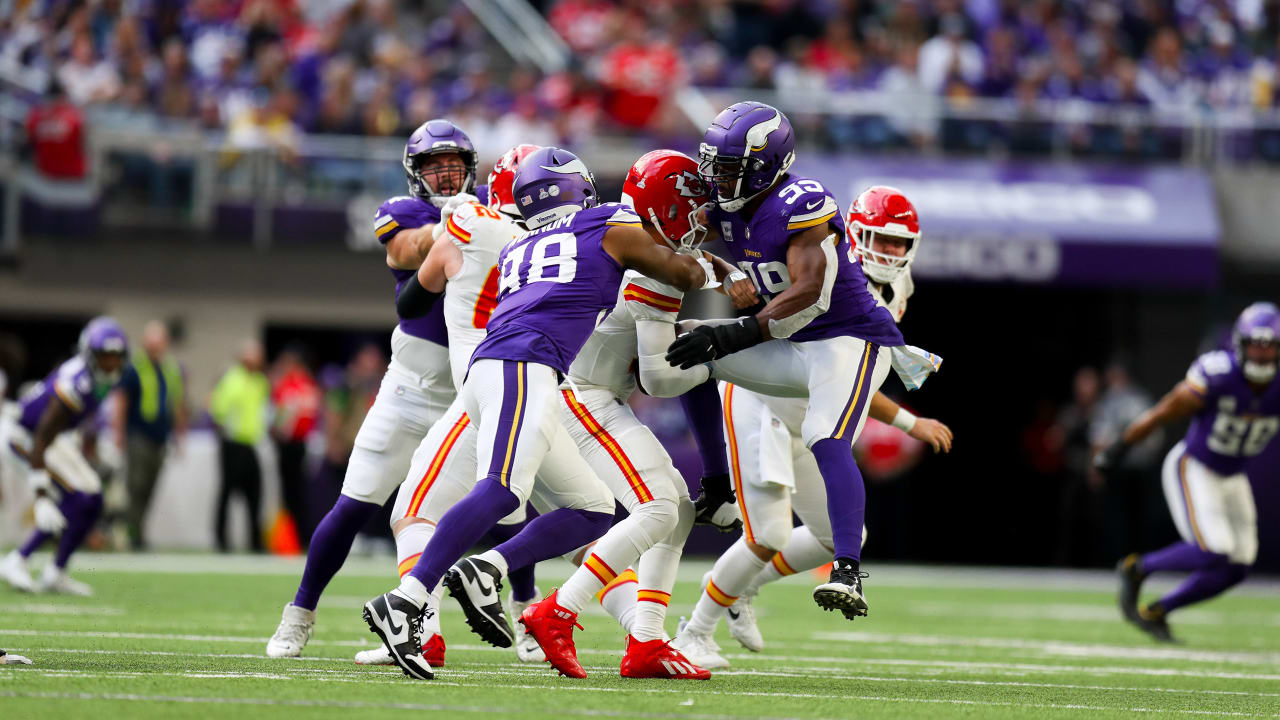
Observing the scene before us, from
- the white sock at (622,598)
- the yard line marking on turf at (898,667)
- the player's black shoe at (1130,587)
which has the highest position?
the white sock at (622,598)

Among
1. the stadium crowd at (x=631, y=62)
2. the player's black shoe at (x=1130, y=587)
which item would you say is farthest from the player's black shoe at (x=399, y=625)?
the stadium crowd at (x=631, y=62)

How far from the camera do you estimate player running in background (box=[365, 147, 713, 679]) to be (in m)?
5.30

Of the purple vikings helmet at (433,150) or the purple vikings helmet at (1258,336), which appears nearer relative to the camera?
the purple vikings helmet at (433,150)

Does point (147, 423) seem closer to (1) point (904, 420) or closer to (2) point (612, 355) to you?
(2) point (612, 355)

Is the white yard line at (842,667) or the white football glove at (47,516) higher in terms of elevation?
the white yard line at (842,667)

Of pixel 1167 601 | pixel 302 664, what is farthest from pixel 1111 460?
pixel 302 664

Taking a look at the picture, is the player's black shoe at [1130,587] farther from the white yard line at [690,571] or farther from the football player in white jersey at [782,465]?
the white yard line at [690,571]

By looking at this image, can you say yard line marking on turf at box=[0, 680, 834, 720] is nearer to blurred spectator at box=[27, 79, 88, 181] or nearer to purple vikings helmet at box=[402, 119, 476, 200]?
purple vikings helmet at box=[402, 119, 476, 200]

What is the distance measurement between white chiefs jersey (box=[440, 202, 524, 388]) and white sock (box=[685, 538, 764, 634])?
4.39ft

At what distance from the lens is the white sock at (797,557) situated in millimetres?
7117

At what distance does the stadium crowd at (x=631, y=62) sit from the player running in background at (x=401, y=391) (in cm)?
927

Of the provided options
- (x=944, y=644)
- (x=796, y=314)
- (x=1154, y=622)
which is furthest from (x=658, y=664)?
(x=1154, y=622)

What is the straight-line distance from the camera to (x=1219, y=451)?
9.90m

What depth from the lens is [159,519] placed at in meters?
16.1
